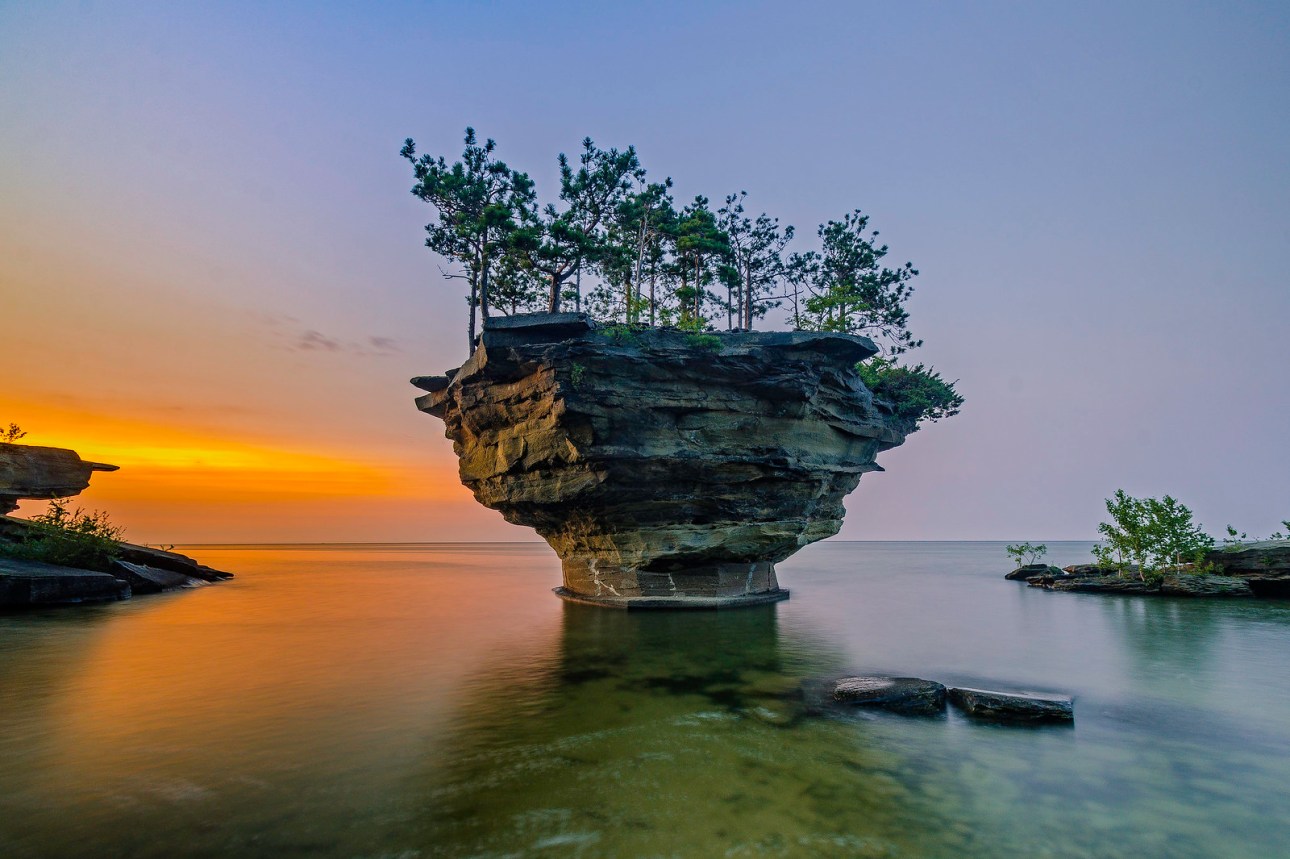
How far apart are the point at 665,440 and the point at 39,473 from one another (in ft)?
113

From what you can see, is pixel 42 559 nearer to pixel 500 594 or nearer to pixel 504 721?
pixel 500 594

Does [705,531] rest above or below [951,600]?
above

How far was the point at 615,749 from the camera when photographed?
24.9ft

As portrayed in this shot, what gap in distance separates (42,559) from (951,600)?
1719 inches

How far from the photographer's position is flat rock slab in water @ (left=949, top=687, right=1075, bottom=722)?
8914 millimetres

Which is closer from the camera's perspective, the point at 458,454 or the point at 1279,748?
the point at 1279,748

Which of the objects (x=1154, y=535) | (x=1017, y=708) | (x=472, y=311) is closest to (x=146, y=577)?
(x=472, y=311)

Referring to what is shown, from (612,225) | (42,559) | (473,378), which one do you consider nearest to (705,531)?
(473,378)

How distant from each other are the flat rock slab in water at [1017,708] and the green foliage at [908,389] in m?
16.5

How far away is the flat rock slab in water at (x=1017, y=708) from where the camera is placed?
8.91 m

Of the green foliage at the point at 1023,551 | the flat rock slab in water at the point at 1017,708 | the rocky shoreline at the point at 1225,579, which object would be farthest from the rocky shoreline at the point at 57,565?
the green foliage at the point at 1023,551

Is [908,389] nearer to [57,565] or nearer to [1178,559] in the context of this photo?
[1178,559]

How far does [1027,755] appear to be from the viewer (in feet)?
24.5

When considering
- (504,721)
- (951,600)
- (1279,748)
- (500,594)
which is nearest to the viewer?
(1279,748)
